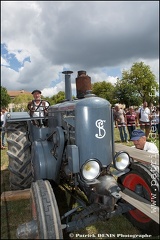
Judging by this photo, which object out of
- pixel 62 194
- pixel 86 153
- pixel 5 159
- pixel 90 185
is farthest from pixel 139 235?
pixel 5 159

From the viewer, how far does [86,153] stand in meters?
2.46

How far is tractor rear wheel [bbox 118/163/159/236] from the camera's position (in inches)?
104

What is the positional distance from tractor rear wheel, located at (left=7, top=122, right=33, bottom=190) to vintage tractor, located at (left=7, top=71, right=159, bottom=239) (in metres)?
0.72

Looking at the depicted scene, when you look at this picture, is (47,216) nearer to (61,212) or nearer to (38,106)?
(61,212)

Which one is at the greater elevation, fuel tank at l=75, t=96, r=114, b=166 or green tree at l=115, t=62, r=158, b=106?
green tree at l=115, t=62, r=158, b=106

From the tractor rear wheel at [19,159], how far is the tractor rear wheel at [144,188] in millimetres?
1755

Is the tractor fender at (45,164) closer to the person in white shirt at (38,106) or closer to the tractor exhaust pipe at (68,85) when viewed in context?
the tractor exhaust pipe at (68,85)

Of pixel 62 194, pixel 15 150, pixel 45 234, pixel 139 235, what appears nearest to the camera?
pixel 45 234

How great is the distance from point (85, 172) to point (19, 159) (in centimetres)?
182

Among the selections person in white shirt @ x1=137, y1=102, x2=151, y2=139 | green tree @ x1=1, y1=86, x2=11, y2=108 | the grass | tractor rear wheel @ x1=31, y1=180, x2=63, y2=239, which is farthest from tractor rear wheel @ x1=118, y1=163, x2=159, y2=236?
green tree @ x1=1, y1=86, x2=11, y2=108

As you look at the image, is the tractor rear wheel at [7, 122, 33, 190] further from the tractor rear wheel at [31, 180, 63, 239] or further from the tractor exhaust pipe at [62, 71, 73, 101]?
the tractor rear wheel at [31, 180, 63, 239]

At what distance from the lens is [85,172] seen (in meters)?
2.35

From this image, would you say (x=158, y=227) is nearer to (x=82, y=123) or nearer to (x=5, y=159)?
(x=82, y=123)

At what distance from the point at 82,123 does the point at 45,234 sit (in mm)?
1215
